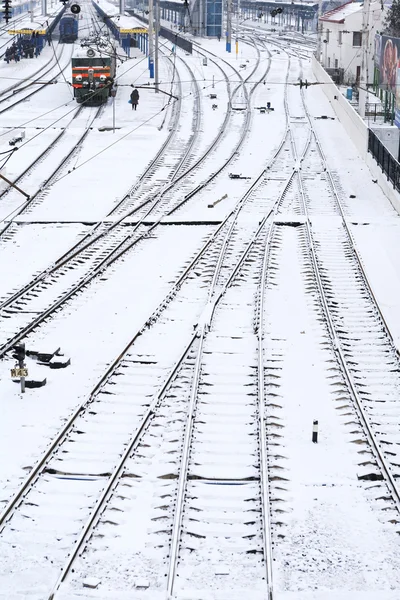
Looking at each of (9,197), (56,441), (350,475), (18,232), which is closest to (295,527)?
(350,475)

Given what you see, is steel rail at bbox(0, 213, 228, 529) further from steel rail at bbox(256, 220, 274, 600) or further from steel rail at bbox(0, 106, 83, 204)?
steel rail at bbox(0, 106, 83, 204)

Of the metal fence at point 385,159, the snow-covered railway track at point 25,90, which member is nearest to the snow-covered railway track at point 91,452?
the metal fence at point 385,159

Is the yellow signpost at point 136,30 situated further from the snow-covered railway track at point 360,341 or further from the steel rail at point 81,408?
the steel rail at point 81,408

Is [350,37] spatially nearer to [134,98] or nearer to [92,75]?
[134,98]

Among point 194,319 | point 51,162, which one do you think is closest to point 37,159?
point 51,162

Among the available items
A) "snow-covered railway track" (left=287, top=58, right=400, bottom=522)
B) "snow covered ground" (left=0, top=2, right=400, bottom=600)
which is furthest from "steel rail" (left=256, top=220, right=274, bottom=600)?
"snow-covered railway track" (left=287, top=58, right=400, bottom=522)

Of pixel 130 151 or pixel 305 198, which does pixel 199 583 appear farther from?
pixel 130 151
